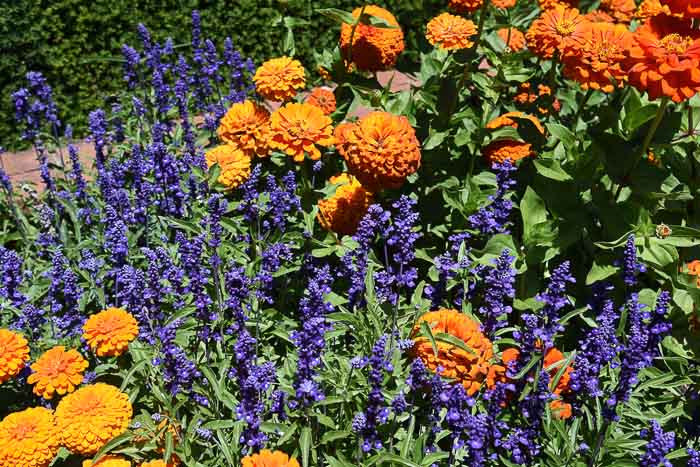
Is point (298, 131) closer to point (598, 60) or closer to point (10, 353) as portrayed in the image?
point (598, 60)

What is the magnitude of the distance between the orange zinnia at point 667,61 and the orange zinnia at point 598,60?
0.36 m

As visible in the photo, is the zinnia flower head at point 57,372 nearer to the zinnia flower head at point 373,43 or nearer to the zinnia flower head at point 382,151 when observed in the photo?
the zinnia flower head at point 382,151

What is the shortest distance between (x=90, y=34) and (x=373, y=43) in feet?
12.7

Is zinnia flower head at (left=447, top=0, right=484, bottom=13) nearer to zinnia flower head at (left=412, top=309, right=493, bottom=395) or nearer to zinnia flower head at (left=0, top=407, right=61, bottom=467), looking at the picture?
zinnia flower head at (left=412, top=309, right=493, bottom=395)

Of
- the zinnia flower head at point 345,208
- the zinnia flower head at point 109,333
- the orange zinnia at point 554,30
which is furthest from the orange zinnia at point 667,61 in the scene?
the zinnia flower head at point 109,333

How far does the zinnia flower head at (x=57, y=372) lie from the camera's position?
8.71 feet

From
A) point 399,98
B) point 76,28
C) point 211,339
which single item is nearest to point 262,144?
point 399,98

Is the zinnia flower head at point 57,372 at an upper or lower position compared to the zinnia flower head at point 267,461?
lower

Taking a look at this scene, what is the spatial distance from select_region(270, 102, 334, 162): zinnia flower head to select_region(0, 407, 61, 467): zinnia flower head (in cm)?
146

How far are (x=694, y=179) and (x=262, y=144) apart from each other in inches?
81.2

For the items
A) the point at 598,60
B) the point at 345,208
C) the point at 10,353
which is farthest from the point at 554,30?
the point at 10,353

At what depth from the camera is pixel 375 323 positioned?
2578mm

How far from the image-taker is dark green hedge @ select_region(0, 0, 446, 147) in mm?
6016

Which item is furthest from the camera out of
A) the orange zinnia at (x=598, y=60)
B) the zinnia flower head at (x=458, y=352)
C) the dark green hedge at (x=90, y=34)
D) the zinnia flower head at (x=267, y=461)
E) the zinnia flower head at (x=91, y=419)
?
the dark green hedge at (x=90, y=34)
